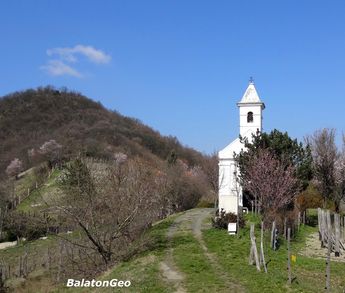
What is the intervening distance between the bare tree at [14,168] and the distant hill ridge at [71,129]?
6.67ft

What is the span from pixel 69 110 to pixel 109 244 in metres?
121

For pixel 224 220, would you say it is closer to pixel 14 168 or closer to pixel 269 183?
pixel 269 183

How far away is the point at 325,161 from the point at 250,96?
906 cm

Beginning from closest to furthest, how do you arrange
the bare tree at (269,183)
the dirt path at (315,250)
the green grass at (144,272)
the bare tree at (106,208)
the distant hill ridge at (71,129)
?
the green grass at (144,272), the bare tree at (106,208), the dirt path at (315,250), the bare tree at (269,183), the distant hill ridge at (71,129)

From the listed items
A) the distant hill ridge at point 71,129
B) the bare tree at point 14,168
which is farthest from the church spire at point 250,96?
the bare tree at point 14,168

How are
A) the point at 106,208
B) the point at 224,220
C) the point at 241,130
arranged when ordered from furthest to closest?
1. the point at 241,130
2. the point at 224,220
3. the point at 106,208

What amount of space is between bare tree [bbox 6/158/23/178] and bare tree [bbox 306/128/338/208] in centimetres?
5950

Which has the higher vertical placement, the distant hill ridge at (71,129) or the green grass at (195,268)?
the distant hill ridge at (71,129)

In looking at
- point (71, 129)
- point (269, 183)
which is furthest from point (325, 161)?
point (71, 129)

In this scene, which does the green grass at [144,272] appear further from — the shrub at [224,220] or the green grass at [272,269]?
the shrub at [224,220]

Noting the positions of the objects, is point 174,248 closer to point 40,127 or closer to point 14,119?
point 40,127

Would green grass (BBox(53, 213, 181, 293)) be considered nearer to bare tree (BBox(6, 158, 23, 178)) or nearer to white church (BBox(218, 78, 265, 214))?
white church (BBox(218, 78, 265, 214))

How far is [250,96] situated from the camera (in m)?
46.1

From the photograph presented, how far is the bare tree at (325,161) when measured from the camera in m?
43.3
